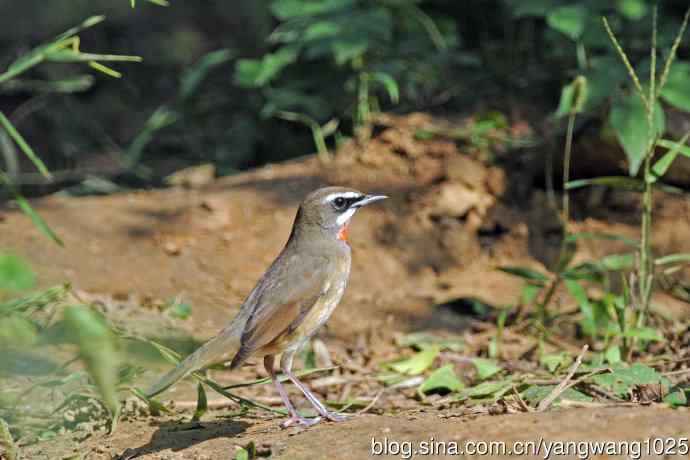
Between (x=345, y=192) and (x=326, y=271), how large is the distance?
0.59 meters

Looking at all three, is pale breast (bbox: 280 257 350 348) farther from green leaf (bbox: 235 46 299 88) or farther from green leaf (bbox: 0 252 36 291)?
green leaf (bbox: 235 46 299 88)

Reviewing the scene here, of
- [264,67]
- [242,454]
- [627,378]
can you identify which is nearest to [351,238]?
[264,67]

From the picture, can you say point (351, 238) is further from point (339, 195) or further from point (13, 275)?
point (13, 275)

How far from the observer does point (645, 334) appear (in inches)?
234

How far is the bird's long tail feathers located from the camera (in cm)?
473

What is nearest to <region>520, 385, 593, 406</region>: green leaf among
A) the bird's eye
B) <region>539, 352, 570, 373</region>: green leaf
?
<region>539, 352, 570, 373</region>: green leaf

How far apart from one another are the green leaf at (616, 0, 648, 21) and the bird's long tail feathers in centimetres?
424

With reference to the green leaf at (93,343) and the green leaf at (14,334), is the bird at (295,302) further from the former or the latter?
the green leaf at (93,343)

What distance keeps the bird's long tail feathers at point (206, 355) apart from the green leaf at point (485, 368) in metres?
1.65

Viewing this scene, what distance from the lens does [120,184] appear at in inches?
412

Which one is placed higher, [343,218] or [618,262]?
[343,218]

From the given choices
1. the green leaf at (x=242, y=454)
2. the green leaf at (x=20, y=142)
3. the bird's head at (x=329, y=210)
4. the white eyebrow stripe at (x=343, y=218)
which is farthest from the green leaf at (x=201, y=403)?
the green leaf at (x=20, y=142)

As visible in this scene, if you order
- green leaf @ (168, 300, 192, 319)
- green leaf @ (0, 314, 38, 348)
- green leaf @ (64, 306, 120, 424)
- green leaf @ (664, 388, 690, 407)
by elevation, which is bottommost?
green leaf @ (168, 300, 192, 319)

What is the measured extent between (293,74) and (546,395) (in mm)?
5507
